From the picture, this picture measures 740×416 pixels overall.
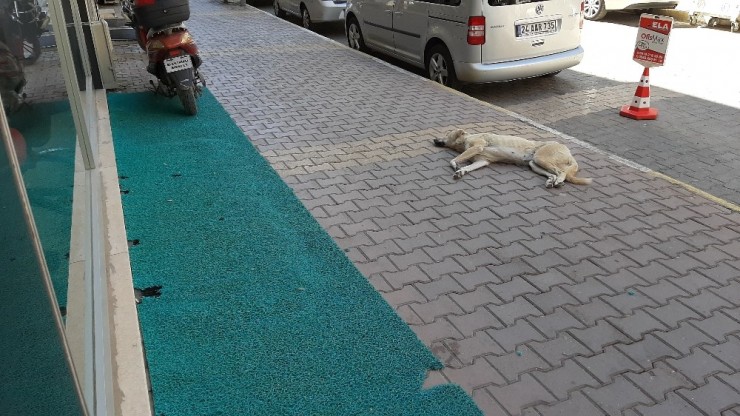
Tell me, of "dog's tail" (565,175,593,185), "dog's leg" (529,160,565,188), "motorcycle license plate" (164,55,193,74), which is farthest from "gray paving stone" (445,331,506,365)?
"motorcycle license plate" (164,55,193,74)

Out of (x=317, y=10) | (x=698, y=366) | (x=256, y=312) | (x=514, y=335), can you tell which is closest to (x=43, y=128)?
(x=256, y=312)

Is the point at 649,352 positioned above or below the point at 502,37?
below

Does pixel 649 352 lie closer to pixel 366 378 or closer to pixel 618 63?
pixel 366 378

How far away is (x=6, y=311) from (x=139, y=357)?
1569 mm

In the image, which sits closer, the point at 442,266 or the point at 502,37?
the point at 442,266

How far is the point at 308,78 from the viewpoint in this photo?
9086mm

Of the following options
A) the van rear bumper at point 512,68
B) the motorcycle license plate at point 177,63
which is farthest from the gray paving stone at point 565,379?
the van rear bumper at point 512,68

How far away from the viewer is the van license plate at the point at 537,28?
7.88 metres

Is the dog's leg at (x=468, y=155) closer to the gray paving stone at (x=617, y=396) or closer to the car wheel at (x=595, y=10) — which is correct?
the gray paving stone at (x=617, y=396)

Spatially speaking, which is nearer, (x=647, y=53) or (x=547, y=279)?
(x=547, y=279)

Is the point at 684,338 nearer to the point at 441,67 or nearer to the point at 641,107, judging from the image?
the point at 641,107

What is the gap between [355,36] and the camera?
36.7ft

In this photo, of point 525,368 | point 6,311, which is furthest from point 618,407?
point 6,311

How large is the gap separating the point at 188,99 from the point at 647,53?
17.9ft
